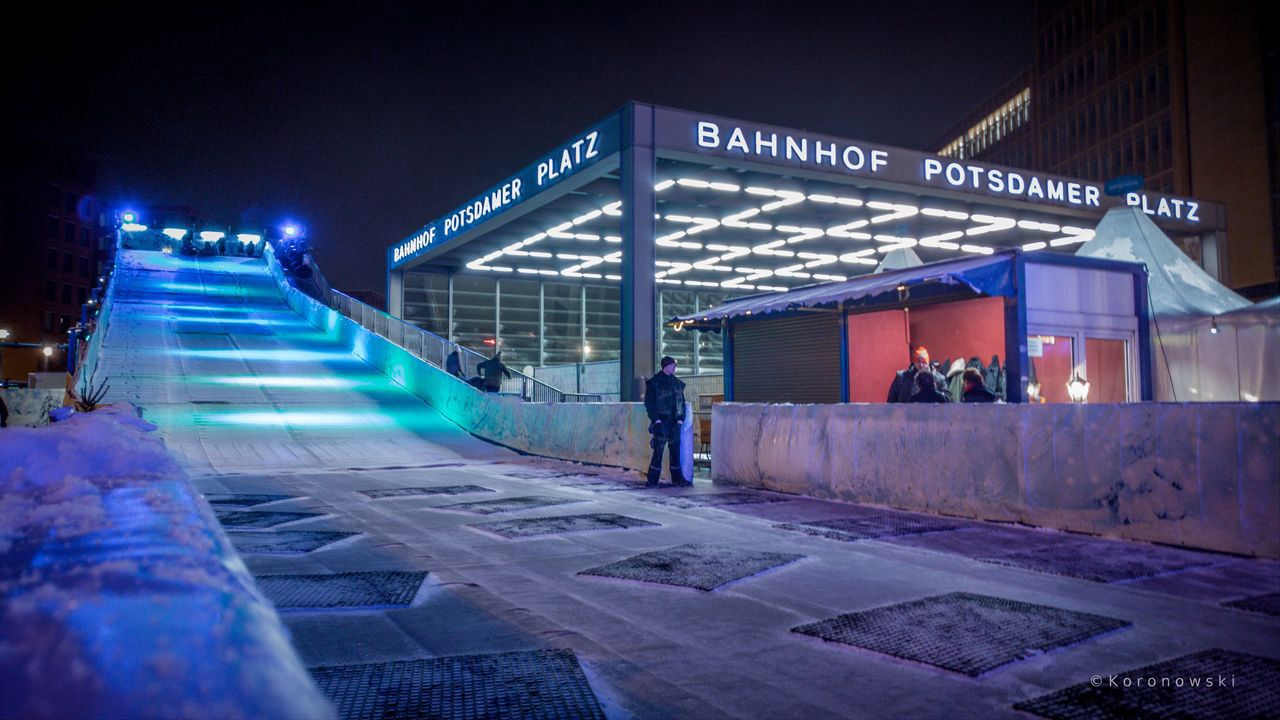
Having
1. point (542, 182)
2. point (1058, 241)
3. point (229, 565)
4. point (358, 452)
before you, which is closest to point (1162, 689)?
point (229, 565)

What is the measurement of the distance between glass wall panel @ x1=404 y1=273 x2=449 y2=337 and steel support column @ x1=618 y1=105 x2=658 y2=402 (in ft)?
68.6

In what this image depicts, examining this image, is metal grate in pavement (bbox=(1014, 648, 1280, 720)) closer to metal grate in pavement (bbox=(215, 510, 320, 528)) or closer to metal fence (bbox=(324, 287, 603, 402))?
metal grate in pavement (bbox=(215, 510, 320, 528))

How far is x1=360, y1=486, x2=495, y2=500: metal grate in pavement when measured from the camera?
11500 mm

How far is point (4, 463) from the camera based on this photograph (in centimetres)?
243

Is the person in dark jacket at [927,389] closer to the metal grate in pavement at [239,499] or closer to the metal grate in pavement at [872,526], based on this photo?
the metal grate in pavement at [872,526]

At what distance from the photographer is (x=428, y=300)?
39031mm

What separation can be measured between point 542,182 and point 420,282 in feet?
56.2

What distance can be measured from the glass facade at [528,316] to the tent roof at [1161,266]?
23337 mm

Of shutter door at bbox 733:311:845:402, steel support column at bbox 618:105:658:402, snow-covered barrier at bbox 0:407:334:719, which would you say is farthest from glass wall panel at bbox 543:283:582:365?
snow-covered barrier at bbox 0:407:334:719

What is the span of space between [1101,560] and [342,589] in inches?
229

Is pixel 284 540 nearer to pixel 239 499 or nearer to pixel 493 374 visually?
pixel 239 499

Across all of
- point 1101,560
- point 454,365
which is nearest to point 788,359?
point 454,365

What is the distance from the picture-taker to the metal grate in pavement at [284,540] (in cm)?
702

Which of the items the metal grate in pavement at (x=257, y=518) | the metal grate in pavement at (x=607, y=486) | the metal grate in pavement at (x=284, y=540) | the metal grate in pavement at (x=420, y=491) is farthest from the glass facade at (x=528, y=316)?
the metal grate in pavement at (x=284, y=540)
